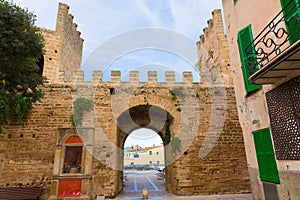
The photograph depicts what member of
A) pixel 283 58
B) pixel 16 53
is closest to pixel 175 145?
pixel 283 58

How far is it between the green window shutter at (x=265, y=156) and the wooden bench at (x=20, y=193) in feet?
25.7

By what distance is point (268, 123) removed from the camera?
4336 millimetres

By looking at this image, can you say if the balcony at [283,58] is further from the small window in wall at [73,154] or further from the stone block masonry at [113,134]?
the small window in wall at [73,154]

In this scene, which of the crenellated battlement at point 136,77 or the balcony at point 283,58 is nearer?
the balcony at point 283,58

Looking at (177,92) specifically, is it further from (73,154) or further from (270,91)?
(73,154)

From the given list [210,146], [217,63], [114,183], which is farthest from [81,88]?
[217,63]

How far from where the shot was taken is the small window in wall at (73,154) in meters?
8.02

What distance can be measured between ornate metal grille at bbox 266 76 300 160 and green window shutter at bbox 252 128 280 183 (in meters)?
0.23

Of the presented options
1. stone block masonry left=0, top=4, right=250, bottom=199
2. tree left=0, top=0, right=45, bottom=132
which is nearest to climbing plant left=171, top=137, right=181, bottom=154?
stone block masonry left=0, top=4, right=250, bottom=199

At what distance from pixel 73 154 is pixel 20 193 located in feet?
7.44

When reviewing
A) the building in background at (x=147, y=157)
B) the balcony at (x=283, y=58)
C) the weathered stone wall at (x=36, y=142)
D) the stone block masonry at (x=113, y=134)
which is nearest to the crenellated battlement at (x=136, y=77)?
the stone block masonry at (x=113, y=134)

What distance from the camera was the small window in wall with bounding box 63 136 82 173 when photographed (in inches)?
316

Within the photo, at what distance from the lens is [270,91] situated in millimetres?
4211

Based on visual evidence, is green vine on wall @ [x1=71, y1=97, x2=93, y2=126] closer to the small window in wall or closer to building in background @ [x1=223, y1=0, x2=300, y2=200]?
the small window in wall
